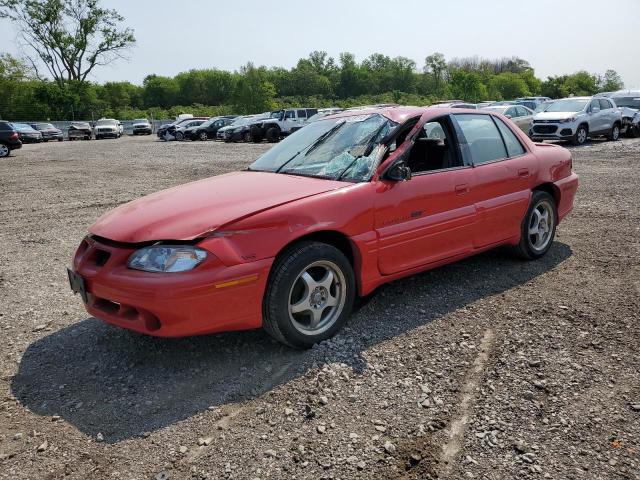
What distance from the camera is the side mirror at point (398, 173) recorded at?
3957 mm

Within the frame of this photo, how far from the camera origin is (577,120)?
61.3ft

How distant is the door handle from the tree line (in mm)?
57149

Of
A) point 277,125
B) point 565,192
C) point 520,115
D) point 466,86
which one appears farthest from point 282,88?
point 565,192

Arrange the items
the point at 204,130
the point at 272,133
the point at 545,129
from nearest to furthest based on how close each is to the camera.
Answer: the point at 545,129
the point at 272,133
the point at 204,130

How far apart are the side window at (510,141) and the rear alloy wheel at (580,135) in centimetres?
1534

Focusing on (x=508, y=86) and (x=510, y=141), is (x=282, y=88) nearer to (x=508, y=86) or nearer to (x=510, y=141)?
(x=508, y=86)

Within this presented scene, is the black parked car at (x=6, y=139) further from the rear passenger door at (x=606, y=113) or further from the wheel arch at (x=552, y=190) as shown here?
the rear passenger door at (x=606, y=113)

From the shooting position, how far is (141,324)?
3.22 metres

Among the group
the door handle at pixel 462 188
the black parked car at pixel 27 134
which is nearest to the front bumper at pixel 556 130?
the door handle at pixel 462 188

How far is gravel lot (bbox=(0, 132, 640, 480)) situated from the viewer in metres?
2.57

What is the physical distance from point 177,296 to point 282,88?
12617 cm

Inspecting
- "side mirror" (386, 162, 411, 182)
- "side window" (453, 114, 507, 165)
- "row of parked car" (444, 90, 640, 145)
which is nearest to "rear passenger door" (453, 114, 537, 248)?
"side window" (453, 114, 507, 165)

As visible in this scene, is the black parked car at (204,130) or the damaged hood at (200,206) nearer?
the damaged hood at (200,206)

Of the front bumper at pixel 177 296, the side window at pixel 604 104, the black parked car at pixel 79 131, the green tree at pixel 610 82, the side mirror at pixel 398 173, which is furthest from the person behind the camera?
the green tree at pixel 610 82
